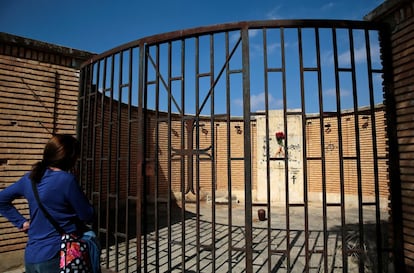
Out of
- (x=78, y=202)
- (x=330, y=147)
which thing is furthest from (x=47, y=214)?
(x=330, y=147)

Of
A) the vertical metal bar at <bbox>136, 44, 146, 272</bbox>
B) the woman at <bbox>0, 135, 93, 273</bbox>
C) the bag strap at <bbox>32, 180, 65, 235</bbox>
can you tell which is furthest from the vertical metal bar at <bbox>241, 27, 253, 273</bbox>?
the bag strap at <bbox>32, 180, 65, 235</bbox>

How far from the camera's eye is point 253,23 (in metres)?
4.13

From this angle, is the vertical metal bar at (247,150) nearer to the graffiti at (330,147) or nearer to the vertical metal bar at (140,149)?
the vertical metal bar at (140,149)

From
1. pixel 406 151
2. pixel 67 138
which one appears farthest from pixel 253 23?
pixel 67 138

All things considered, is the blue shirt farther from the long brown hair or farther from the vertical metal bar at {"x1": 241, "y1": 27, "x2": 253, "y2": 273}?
the vertical metal bar at {"x1": 241, "y1": 27, "x2": 253, "y2": 273}

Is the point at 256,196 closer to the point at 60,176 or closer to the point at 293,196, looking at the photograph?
the point at 293,196

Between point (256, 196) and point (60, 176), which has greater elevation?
point (60, 176)

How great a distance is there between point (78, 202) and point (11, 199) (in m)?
0.67

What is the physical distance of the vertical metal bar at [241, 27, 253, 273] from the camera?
3.91 m

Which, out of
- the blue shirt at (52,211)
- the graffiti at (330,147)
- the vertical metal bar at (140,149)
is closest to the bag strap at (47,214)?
the blue shirt at (52,211)

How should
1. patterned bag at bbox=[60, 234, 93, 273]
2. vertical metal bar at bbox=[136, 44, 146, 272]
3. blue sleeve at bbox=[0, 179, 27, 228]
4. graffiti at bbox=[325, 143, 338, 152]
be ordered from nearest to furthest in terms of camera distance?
patterned bag at bbox=[60, 234, 93, 273] → blue sleeve at bbox=[0, 179, 27, 228] → vertical metal bar at bbox=[136, 44, 146, 272] → graffiti at bbox=[325, 143, 338, 152]

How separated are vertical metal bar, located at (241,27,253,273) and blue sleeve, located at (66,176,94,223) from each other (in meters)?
2.26

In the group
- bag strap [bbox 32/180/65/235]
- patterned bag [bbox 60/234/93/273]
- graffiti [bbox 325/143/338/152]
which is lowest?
patterned bag [bbox 60/234/93/273]

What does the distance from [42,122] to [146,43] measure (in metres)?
2.64
